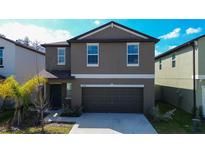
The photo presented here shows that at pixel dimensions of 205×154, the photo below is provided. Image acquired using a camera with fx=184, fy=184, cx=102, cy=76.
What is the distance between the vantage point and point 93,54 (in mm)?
15086

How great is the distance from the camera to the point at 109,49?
14.9 m

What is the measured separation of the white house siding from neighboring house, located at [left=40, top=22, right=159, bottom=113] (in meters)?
4.85

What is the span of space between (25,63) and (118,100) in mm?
11110

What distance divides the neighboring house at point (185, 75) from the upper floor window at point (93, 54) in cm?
721

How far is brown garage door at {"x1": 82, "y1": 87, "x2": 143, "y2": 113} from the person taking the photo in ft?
49.4

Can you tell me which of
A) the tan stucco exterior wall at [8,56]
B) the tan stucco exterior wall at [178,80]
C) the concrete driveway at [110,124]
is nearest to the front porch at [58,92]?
the concrete driveway at [110,124]

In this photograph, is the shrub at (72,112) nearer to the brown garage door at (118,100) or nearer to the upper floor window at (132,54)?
the brown garage door at (118,100)

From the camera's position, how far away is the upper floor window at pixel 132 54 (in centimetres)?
1486

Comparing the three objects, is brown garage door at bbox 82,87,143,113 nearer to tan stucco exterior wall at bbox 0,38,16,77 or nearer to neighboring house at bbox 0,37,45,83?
neighboring house at bbox 0,37,45,83

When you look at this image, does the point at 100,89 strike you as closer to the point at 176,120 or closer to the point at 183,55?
the point at 176,120

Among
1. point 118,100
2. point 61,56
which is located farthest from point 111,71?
point 61,56

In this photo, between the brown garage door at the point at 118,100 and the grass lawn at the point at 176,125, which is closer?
the grass lawn at the point at 176,125

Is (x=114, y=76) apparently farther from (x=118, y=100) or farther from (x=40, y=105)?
(x=40, y=105)
